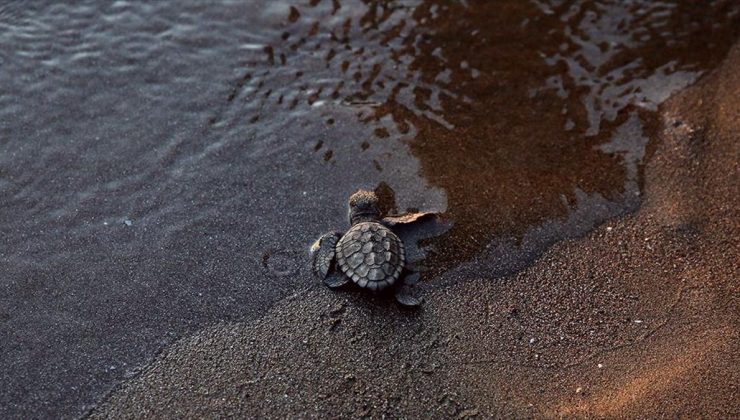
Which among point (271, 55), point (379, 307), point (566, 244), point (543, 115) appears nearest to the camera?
point (379, 307)

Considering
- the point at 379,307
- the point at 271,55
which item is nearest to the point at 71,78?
the point at 271,55

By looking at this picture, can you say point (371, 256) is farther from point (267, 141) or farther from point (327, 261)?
point (267, 141)

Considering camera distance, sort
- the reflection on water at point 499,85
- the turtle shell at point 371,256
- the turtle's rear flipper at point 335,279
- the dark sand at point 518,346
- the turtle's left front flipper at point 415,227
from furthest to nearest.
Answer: the reflection on water at point 499,85 < the turtle's left front flipper at point 415,227 < the turtle's rear flipper at point 335,279 < the turtle shell at point 371,256 < the dark sand at point 518,346

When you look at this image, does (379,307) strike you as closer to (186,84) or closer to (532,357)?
(532,357)

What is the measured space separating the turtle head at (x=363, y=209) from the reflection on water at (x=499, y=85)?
16.0 inches

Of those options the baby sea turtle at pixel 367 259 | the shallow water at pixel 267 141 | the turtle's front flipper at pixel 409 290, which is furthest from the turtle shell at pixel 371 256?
the shallow water at pixel 267 141

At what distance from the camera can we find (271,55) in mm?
5426

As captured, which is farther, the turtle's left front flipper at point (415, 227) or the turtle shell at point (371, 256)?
the turtle's left front flipper at point (415, 227)

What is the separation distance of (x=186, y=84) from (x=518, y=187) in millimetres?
2714

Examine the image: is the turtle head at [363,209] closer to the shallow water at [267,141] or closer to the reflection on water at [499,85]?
the shallow water at [267,141]

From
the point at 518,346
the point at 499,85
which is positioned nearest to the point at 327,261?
the point at 518,346

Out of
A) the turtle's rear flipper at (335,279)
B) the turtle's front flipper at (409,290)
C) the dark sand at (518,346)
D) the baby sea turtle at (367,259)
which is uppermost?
the baby sea turtle at (367,259)

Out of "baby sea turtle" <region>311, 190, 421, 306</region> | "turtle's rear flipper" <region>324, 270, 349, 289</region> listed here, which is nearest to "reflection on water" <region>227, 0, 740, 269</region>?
"baby sea turtle" <region>311, 190, 421, 306</region>

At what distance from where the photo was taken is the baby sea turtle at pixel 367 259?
3.63m
